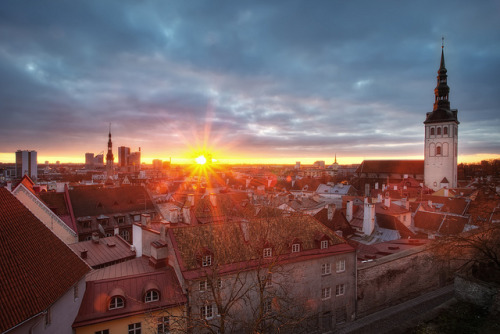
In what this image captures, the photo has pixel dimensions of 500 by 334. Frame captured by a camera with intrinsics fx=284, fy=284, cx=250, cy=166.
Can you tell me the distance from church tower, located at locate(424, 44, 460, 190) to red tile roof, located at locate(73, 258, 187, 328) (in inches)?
3503

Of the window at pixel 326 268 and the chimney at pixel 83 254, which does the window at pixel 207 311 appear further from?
the chimney at pixel 83 254

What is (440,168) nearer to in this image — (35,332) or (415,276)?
(415,276)

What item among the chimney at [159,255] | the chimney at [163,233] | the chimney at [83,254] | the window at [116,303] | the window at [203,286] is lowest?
the window at [116,303]

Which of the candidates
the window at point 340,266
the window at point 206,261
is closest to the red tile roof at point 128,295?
the window at point 206,261

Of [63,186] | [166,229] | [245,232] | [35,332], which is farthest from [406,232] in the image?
[63,186]

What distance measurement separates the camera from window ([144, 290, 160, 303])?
1860 cm

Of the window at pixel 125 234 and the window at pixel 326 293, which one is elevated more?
the window at pixel 125 234

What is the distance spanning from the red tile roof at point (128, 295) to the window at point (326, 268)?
11640mm

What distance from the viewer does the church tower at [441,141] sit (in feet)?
272

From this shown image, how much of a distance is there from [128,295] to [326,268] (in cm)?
1551

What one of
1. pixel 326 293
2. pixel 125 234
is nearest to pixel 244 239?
pixel 326 293

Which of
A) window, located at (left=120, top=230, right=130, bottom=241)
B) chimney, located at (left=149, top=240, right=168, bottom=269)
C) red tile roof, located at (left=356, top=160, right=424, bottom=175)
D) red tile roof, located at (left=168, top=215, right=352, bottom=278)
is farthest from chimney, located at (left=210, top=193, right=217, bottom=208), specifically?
red tile roof, located at (left=356, top=160, right=424, bottom=175)

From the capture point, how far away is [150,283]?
1919cm

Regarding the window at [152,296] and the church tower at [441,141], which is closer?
the window at [152,296]
